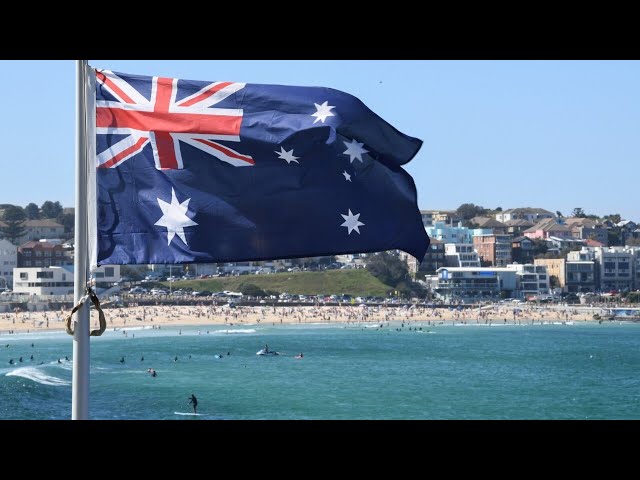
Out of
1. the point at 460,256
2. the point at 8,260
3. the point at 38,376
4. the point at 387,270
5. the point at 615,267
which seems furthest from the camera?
the point at 460,256

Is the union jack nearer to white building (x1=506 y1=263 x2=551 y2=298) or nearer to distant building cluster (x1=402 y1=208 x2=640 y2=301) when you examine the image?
distant building cluster (x1=402 y1=208 x2=640 y2=301)

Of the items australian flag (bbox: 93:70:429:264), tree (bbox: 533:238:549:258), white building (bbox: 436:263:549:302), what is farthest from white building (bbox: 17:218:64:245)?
australian flag (bbox: 93:70:429:264)

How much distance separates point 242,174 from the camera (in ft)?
19.4

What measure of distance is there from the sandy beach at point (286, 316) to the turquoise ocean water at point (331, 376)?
19.7ft

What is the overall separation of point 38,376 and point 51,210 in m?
131

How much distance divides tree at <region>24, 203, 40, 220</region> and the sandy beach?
190 feet

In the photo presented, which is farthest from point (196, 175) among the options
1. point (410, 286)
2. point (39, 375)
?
point (410, 286)

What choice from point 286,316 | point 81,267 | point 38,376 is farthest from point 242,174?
point 286,316

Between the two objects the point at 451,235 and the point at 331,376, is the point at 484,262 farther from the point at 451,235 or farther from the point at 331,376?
the point at 331,376

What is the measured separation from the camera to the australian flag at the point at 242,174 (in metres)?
5.57

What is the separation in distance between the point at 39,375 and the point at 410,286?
93.7 meters

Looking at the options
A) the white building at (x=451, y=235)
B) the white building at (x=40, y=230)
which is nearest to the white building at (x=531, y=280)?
the white building at (x=451, y=235)

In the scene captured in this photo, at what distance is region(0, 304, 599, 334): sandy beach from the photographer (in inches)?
3937
